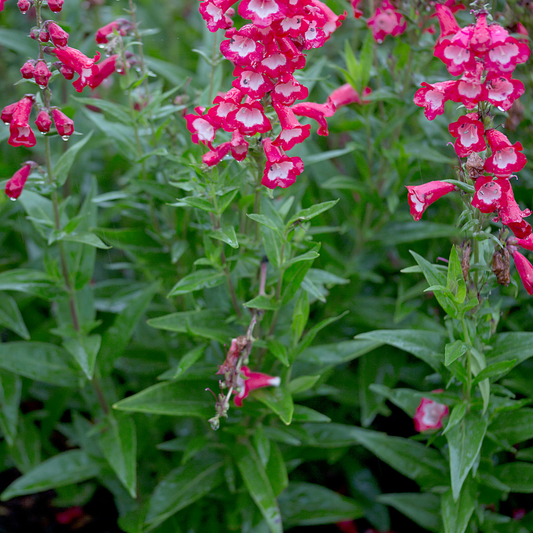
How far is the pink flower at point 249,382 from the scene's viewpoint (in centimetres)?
182

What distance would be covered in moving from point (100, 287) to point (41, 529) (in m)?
1.31

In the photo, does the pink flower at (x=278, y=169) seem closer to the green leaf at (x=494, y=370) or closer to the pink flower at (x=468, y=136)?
the pink flower at (x=468, y=136)

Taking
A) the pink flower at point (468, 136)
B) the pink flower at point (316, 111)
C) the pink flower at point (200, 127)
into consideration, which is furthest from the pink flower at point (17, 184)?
the pink flower at point (468, 136)

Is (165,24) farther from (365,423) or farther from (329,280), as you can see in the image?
(365,423)

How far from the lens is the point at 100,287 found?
2.80 meters

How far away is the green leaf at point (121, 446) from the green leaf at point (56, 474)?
0.66 ft

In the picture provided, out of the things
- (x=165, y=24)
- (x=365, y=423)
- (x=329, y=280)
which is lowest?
(x=365, y=423)

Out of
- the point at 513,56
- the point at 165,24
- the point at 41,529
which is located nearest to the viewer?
the point at 513,56

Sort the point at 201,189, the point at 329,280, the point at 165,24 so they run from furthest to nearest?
the point at 165,24
the point at 329,280
the point at 201,189

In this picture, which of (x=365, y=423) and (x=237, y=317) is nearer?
(x=237, y=317)

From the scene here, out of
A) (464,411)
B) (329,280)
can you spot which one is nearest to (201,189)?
(329,280)

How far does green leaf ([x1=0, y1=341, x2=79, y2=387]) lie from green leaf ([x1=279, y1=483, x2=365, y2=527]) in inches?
44.4

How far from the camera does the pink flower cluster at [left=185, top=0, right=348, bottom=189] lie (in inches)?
56.8

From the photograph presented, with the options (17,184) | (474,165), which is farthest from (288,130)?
(17,184)
